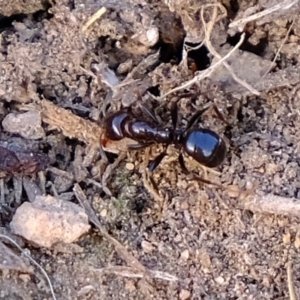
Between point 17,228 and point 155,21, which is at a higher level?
point 155,21

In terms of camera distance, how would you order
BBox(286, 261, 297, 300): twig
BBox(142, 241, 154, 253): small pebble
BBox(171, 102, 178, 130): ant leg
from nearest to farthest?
BBox(286, 261, 297, 300): twig → BBox(142, 241, 154, 253): small pebble → BBox(171, 102, 178, 130): ant leg

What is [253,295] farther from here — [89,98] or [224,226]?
[89,98]

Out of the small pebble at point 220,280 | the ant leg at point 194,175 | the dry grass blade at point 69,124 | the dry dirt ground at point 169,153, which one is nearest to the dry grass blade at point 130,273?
the dry dirt ground at point 169,153

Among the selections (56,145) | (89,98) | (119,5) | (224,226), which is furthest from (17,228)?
(119,5)

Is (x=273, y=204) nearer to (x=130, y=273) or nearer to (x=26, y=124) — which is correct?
(x=130, y=273)

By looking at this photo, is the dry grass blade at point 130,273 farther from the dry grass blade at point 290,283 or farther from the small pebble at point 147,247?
the dry grass blade at point 290,283

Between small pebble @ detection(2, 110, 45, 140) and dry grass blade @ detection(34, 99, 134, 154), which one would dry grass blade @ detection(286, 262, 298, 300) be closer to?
dry grass blade @ detection(34, 99, 134, 154)

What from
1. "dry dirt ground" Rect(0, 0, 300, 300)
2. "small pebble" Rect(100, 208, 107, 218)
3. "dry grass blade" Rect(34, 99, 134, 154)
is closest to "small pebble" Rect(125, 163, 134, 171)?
"dry dirt ground" Rect(0, 0, 300, 300)
